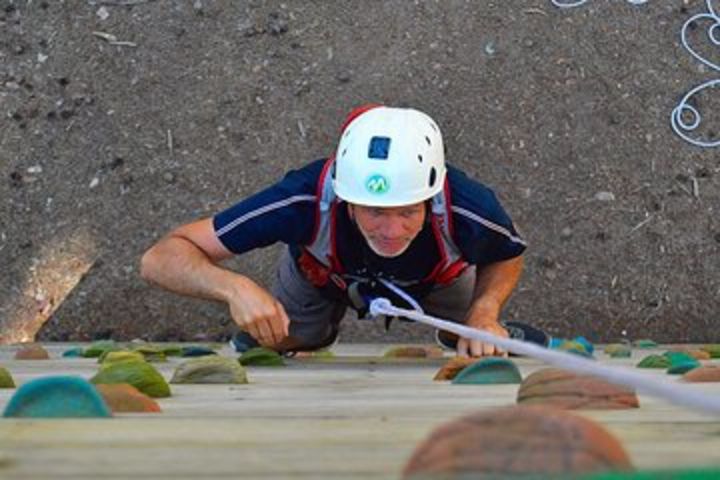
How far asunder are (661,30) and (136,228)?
63.9 inches

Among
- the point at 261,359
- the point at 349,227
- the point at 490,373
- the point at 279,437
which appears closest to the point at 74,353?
the point at 261,359

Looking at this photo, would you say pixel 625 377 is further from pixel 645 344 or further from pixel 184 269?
pixel 645 344

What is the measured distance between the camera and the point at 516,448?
0.70 metres

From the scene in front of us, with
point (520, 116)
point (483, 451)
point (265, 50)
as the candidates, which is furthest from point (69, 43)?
point (483, 451)

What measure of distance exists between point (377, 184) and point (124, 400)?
1465 mm

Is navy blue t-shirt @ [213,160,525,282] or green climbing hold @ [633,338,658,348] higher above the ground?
navy blue t-shirt @ [213,160,525,282]

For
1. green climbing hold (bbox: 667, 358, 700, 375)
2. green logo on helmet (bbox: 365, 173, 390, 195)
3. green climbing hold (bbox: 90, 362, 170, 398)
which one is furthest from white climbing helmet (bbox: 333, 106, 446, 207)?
green climbing hold (bbox: 90, 362, 170, 398)

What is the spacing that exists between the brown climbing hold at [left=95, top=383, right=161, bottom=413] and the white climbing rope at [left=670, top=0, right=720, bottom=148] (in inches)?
129

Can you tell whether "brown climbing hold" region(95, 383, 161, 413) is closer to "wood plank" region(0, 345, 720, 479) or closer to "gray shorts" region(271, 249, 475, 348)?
"wood plank" region(0, 345, 720, 479)

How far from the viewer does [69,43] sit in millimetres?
4535

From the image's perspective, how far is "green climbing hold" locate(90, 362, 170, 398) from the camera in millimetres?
1646

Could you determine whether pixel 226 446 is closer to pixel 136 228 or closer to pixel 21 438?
pixel 21 438

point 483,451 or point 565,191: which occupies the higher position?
point 483,451

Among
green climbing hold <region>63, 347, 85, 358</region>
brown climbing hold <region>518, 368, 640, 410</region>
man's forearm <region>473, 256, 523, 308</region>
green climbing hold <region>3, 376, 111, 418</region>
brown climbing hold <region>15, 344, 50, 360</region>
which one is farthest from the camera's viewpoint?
green climbing hold <region>63, 347, 85, 358</region>
